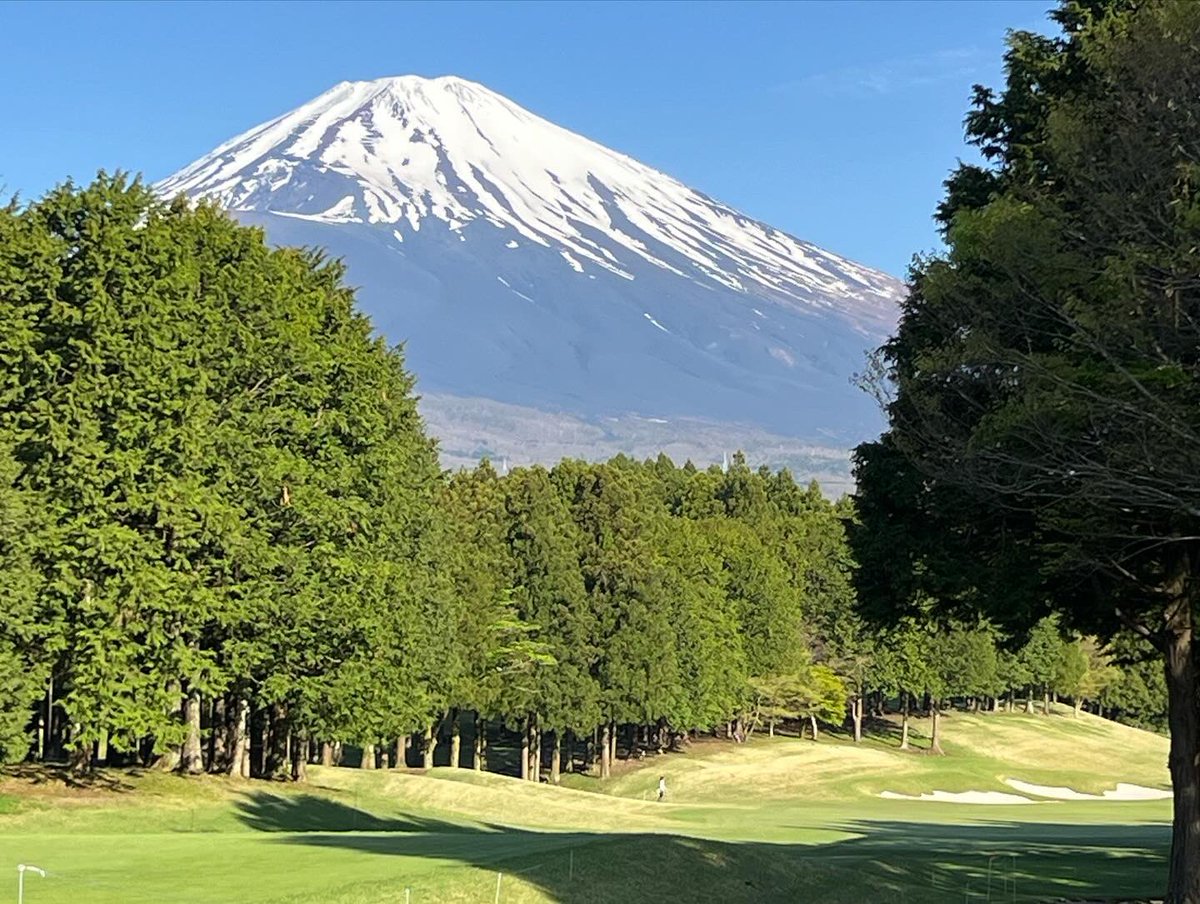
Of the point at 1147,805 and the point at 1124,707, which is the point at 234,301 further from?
the point at 1124,707

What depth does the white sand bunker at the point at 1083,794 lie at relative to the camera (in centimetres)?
8862

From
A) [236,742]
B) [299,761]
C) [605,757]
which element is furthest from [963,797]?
[236,742]

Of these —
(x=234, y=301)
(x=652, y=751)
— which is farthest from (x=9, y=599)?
(x=652, y=751)

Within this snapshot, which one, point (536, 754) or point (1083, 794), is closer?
point (536, 754)

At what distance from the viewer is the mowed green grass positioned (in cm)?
2383

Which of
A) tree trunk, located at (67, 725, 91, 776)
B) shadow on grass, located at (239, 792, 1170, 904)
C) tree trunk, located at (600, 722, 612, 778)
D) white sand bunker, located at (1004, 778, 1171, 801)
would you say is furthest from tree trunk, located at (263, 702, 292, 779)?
white sand bunker, located at (1004, 778, 1171, 801)

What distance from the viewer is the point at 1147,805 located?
76.9 meters

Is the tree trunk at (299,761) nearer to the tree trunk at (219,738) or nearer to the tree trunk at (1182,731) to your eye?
the tree trunk at (219,738)

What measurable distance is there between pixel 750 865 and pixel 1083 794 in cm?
6894

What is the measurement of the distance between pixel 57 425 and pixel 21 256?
15.0 ft

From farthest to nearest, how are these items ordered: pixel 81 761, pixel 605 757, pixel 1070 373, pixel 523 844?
1. pixel 605 757
2. pixel 81 761
3. pixel 523 844
4. pixel 1070 373

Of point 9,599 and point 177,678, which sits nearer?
point 9,599

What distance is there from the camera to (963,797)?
82938mm

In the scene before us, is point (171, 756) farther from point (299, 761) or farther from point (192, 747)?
point (299, 761)
